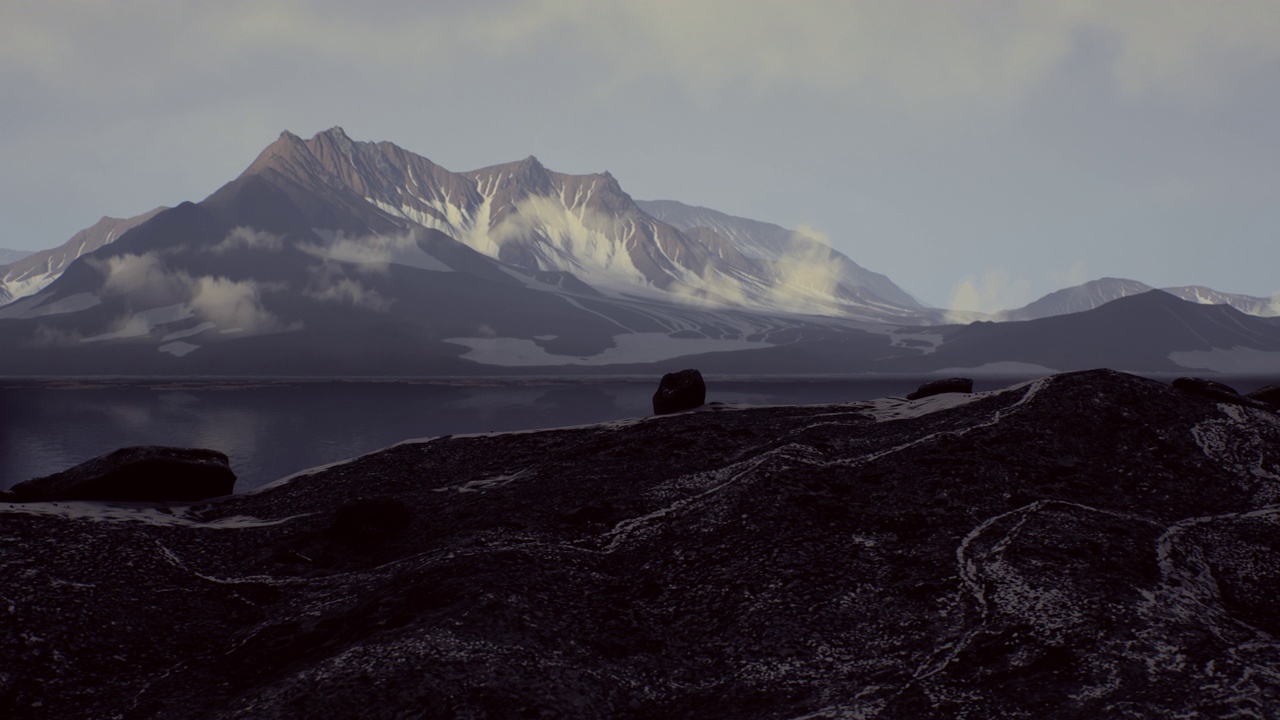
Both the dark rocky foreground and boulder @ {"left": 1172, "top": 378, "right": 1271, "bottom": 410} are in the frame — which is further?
boulder @ {"left": 1172, "top": 378, "right": 1271, "bottom": 410}

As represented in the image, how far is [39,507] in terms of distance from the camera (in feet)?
56.9

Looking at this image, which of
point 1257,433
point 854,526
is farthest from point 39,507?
point 1257,433

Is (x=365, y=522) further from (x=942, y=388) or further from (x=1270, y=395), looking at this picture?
(x=1270, y=395)

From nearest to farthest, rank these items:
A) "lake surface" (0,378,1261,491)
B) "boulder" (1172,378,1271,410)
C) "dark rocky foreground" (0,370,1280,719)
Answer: "dark rocky foreground" (0,370,1280,719) < "boulder" (1172,378,1271,410) < "lake surface" (0,378,1261,491)

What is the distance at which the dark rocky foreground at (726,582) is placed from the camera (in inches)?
443

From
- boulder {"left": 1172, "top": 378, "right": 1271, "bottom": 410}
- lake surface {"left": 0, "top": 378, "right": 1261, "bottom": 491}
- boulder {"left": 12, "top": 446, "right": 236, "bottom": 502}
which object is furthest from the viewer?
lake surface {"left": 0, "top": 378, "right": 1261, "bottom": 491}

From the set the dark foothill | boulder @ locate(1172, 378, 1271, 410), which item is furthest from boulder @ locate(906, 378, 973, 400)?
the dark foothill

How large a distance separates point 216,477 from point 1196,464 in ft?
70.9

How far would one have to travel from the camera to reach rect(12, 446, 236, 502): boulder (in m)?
20.4

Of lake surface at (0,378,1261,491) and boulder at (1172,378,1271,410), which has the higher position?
boulder at (1172,378,1271,410)

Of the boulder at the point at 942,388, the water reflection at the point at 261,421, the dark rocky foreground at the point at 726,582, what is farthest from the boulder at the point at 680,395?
the water reflection at the point at 261,421

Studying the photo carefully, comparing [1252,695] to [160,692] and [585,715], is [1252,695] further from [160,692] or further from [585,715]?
[160,692]

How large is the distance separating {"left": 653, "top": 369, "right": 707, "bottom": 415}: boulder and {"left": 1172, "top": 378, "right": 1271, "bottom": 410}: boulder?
39.2 feet

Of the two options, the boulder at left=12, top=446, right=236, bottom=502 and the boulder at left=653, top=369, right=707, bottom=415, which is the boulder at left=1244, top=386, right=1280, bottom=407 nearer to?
the boulder at left=653, top=369, right=707, bottom=415
